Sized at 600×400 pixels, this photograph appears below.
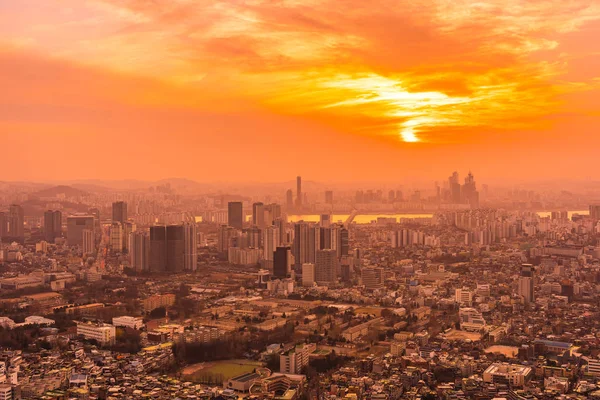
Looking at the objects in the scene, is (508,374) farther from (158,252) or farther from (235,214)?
(235,214)

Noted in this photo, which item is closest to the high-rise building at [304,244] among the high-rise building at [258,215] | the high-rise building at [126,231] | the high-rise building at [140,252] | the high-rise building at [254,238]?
the high-rise building at [254,238]

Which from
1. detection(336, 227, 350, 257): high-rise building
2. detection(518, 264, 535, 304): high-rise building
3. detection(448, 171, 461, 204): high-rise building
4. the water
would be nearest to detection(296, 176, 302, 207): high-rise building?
the water

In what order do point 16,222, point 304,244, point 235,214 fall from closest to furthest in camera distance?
1. point 304,244
2. point 16,222
3. point 235,214

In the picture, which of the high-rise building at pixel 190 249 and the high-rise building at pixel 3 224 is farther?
the high-rise building at pixel 3 224

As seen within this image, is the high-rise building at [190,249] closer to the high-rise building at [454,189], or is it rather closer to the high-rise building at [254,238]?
the high-rise building at [254,238]

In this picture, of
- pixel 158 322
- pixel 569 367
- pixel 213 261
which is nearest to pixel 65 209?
pixel 213 261

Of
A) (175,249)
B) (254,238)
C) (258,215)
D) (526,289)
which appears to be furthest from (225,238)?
(526,289)
